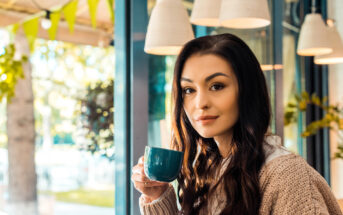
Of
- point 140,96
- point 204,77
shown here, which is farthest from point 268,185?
point 140,96

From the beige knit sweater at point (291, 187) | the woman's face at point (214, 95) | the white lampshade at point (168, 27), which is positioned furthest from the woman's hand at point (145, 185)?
the white lampshade at point (168, 27)

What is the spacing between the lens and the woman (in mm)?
921

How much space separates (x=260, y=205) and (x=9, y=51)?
7.73 ft

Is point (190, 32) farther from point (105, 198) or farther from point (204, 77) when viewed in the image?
point (105, 198)

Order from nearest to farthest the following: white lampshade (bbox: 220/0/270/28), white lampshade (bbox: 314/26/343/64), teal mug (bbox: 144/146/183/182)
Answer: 1. teal mug (bbox: 144/146/183/182)
2. white lampshade (bbox: 220/0/270/28)
3. white lampshade (bbox: 314/26/343/64)

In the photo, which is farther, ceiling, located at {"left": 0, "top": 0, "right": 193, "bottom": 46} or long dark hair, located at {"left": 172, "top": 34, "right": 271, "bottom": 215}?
ceiling, located at {"left": 0, "top": 0, "right": 193, "bottom": 46}

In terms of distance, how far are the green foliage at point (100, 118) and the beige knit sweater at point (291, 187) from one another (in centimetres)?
184

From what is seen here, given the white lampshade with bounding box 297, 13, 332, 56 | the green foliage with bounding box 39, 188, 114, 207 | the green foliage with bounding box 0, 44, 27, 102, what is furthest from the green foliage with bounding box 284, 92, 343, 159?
the green foliage with bounding box 39, 188, 114, 207

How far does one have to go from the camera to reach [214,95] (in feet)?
3.40

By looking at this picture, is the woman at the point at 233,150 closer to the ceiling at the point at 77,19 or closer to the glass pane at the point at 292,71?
the ceiling at the point at 77,19

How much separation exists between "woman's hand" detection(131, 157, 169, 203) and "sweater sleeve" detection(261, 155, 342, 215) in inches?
13.4

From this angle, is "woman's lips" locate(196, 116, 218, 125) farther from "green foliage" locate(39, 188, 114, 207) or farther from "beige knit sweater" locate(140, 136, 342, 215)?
"green foliage" locate(39, 188, 114, 207)

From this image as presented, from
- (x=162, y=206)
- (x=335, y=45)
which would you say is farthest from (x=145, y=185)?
(x=335, y=45)

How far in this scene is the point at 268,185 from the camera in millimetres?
943
